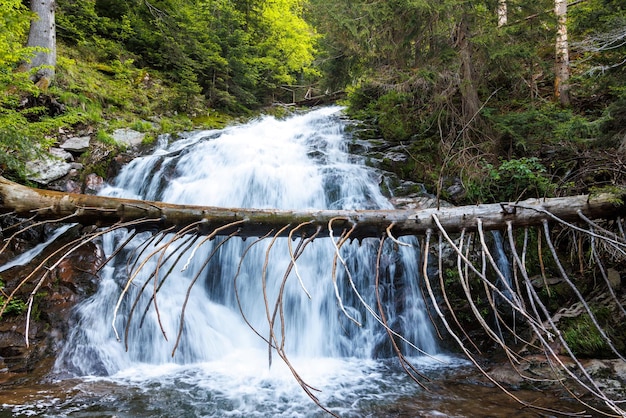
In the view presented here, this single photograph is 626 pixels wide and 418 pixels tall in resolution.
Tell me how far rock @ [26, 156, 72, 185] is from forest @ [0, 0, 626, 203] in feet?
1.28

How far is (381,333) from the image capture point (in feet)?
21.4

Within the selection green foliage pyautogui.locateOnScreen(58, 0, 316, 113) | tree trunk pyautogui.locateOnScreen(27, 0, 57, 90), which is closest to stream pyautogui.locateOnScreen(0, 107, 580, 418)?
tree trunk pyautogui.locateOnScreen(27, 0, 57, 90)

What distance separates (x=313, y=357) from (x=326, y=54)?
8327 millimetres

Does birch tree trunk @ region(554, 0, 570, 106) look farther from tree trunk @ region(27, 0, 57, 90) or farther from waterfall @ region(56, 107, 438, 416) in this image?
tree trunk @ region(27, 0, 57, 90)

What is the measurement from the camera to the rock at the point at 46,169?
7.33m

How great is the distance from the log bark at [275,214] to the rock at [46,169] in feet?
20.1

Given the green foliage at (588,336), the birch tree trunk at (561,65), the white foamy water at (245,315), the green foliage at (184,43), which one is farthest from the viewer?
the green foliage at (184,43)

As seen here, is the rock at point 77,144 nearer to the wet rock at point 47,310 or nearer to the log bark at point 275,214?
the wet rock at point 47,310

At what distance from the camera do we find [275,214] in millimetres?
2307

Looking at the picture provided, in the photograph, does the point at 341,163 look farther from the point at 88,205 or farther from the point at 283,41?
the point at 283,41

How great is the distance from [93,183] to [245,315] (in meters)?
4.54

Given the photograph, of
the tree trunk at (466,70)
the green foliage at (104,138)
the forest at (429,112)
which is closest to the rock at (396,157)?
the forest at (429,112)

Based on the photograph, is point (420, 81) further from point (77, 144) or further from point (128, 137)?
point (77, 144)

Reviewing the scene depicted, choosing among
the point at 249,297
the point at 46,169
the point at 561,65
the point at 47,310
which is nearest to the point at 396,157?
the point at 561,65
